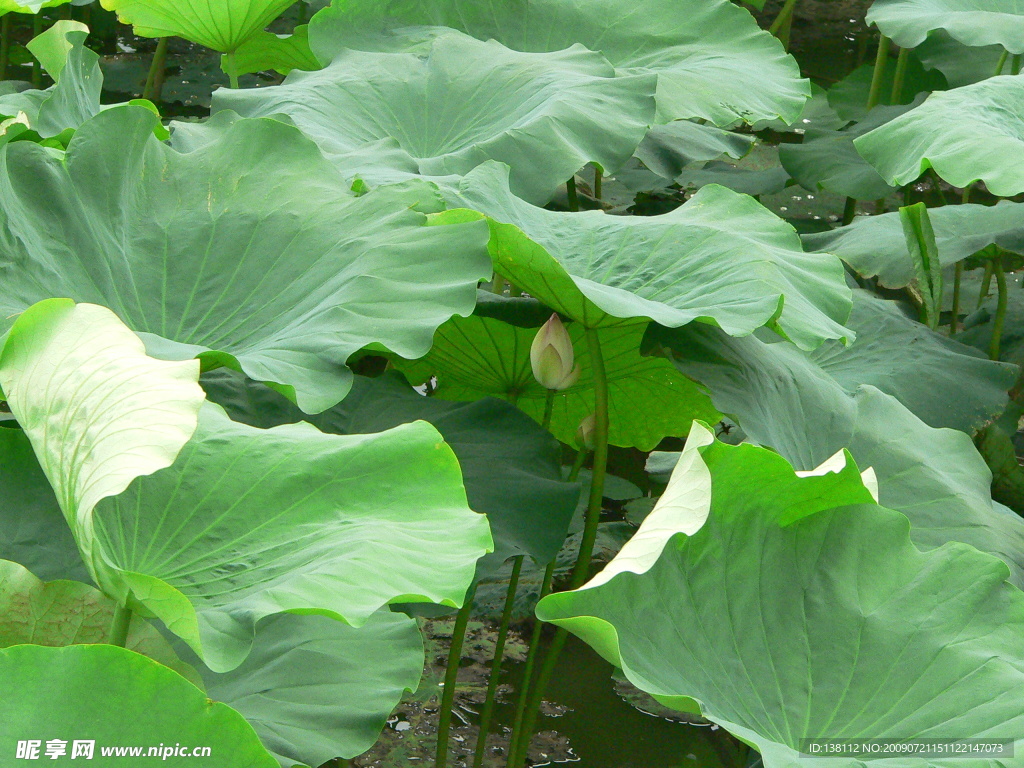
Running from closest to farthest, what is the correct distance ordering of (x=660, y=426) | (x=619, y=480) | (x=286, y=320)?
(x=286, y=320) < (x=660, y=426) < (x=619, y=480)

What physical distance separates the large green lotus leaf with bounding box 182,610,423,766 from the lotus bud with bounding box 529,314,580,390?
1.32ft

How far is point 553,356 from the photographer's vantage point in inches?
50.1

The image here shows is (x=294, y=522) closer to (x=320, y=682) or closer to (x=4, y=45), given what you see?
(x=320, y=682)

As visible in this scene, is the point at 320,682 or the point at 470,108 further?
the point at 470,108

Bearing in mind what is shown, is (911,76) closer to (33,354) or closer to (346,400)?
(346,400)

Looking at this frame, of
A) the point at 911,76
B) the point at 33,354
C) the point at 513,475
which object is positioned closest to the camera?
the point at 33,354

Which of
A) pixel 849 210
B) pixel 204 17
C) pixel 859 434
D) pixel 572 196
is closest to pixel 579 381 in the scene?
pixel 859 434

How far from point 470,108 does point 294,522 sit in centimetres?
104

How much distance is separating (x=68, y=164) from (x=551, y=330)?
592 millimetres

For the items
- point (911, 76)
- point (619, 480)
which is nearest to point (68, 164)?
point (619, 480)

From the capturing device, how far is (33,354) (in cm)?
78

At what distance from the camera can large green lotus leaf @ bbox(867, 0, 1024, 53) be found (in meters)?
2.06

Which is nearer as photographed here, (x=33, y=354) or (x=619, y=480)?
(x=33, y=354)

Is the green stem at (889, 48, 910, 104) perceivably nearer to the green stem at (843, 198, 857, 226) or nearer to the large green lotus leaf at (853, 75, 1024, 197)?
the green stem at (843, 198, 857, 226)
